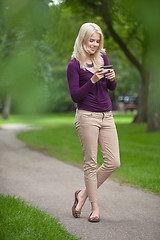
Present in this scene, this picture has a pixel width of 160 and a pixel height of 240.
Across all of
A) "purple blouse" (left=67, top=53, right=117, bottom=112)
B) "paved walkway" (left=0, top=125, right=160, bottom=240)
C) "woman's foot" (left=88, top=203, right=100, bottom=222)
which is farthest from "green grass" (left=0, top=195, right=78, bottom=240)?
"purple blouse" (left=67, top=53, right=117, bottom=112)

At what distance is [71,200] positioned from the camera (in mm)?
4320

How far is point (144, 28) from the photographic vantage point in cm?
82

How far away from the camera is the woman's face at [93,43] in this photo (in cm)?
297

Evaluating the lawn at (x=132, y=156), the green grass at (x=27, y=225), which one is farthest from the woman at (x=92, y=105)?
the green grass at (x=27, y=225)

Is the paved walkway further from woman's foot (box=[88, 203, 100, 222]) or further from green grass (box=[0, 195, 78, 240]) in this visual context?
green grass (box=[0, 195, 78, 240])

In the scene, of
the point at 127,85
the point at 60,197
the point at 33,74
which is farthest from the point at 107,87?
the point at 127,85

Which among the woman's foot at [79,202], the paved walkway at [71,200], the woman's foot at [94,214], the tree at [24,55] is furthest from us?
the woman's foot at [79,202]

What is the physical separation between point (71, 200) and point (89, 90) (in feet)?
6.07

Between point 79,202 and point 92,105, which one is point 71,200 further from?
point 92,105

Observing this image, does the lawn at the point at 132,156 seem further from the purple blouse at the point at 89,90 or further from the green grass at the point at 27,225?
the green grass at the point at 27,225

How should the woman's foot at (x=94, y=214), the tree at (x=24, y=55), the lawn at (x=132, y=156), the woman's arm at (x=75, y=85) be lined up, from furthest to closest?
the lawn at (x=132, y=156) → the woman's foot at (x=94, y=214) → the woman's arm at (x=75, y=85) → the tree at (x=24, y=55)


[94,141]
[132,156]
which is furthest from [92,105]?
[132,156]

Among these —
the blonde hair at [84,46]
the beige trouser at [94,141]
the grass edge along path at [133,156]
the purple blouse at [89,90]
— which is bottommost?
the grass edge along path at [133,156]

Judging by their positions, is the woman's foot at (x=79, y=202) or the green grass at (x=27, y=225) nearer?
the green grass at (x=27, y=225)
